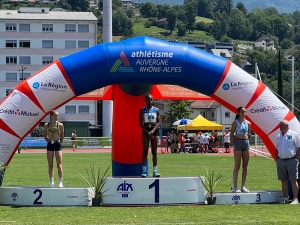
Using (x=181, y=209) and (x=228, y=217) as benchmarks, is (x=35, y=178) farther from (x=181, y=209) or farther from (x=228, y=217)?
(x=228, y=217)

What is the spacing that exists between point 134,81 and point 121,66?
532mm

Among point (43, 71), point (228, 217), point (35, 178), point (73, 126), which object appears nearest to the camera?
point (228, 217)

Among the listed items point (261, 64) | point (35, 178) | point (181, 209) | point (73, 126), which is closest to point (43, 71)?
point (181, 209)

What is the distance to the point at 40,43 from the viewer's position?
8788 centimetres

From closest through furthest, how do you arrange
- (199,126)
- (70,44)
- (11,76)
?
(199,126) → (11,76) → (70,44)

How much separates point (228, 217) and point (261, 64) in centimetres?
17516

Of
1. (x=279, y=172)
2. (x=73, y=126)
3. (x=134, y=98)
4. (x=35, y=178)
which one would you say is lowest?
(x=73, y=126)

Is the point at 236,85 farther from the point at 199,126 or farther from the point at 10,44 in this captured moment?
the point at 10,44

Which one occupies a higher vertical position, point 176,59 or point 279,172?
point 176,59

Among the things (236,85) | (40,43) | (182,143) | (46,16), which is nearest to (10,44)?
(40,43)

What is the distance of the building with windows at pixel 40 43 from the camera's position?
287ft

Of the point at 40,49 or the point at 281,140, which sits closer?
the point at 281,140

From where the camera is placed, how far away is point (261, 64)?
605ft

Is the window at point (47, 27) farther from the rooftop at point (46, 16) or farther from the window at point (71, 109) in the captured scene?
the window at point (71, 109)
